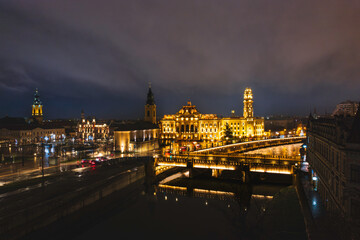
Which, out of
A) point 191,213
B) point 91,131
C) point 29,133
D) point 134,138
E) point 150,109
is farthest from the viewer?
point 91,131

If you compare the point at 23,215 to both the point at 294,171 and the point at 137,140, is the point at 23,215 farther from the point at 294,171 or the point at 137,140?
the point at 137,140

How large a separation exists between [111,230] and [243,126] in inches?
4474

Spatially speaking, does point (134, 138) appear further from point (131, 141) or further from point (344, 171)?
point (344, 171)

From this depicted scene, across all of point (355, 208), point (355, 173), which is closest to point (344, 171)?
point (355, 173)

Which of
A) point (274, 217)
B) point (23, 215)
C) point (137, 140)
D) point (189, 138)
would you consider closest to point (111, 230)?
point (23, 215)

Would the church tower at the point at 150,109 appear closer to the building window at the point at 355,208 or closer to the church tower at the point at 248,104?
the church tower at the point at 248,104

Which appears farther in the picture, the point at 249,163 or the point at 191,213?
the point at 249,163

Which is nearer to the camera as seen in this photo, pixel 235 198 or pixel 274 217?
pixel 274 217

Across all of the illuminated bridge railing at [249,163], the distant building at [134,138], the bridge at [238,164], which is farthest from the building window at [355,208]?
the distant building at [134,138]

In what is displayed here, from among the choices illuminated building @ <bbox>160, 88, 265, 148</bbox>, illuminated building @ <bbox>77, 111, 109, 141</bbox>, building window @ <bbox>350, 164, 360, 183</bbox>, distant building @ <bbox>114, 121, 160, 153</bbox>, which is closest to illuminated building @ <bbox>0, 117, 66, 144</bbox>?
illuminated building @ <bbox>77, 111, 109, 141</bbox>

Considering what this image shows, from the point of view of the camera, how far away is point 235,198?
160 ft

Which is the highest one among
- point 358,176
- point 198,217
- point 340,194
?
point 358,176

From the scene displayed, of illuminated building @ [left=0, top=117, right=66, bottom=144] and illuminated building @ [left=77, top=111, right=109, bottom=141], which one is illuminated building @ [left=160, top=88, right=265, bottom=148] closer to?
illuminated building @ [left=77, top=111, right=109, bottom=141]

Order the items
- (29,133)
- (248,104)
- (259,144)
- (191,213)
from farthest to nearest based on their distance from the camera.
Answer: (248,104)
(29,133)
(259,144)
(191,213)
